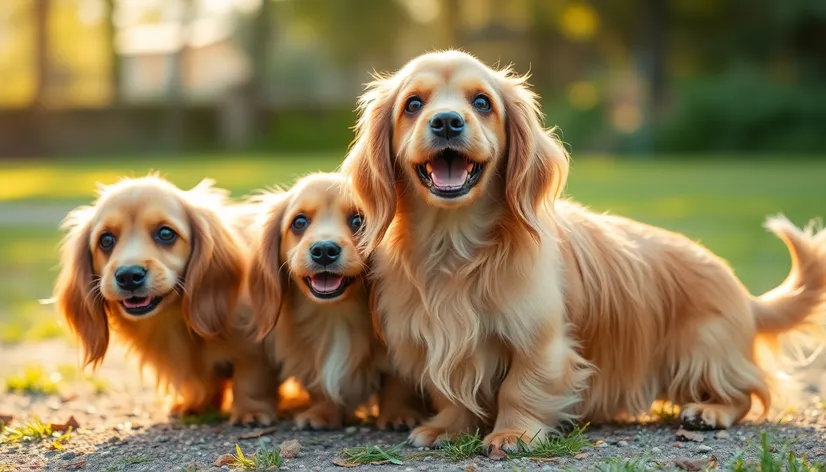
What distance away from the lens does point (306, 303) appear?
5.48m

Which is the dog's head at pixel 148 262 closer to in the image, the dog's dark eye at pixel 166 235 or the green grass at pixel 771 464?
the dog's dark eye at pixel 166 235

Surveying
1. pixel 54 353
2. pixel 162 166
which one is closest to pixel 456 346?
pixel 54 353

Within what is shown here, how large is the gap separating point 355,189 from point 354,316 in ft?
2.54

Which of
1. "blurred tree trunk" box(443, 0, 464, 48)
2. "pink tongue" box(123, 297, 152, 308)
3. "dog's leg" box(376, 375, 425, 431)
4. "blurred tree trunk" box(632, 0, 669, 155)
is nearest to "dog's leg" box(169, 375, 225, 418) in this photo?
"pink tongue" box(123, 297, 152, 308)

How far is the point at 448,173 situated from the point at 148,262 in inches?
66.6

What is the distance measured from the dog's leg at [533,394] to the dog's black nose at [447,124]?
3.72 ft

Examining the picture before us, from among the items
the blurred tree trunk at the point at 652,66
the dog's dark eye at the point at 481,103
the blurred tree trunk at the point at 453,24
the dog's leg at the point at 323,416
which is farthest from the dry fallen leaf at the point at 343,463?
the blurred tree trunk at the point at 453,24

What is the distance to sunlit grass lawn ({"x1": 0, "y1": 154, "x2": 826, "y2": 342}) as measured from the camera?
1220cm

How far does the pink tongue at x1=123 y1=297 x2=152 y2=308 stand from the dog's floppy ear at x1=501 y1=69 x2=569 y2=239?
2007 millimetres

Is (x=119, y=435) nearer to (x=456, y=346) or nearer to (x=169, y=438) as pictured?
(x=169, y=438)

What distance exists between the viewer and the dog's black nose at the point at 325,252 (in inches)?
200

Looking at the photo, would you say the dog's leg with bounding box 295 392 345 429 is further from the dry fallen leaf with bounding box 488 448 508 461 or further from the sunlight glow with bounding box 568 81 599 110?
the sunlight glow with bounding box 568 81 599 110

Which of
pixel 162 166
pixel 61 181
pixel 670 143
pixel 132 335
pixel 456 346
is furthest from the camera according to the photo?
pixel 670 143

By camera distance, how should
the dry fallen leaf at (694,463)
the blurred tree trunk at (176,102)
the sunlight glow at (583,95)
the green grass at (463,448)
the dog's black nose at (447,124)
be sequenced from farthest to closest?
the blurred tree trunk at (176,102) → the sunlight glow at (583,95) → the green grass at (463,448) → the dog's black nose at (447,124) → the dry fallen leaf at (694,463)
